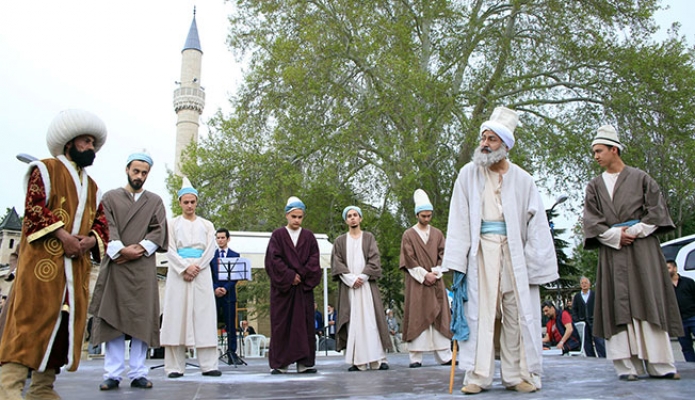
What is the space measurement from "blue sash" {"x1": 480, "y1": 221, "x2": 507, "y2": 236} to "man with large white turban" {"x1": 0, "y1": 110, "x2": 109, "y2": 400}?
2.67 metres

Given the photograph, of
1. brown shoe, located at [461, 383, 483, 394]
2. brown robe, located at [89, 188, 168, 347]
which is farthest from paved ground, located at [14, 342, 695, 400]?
brown robe, located at [89, 188, 168, 347]

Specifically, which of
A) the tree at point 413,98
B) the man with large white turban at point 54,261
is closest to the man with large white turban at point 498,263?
the man with large white turban at point 54,261

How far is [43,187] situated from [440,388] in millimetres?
3009

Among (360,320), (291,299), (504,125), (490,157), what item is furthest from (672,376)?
(291,299)

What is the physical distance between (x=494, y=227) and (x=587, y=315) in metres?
6.07

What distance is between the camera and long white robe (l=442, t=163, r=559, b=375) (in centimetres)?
398

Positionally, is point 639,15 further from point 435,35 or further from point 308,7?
point 308,7

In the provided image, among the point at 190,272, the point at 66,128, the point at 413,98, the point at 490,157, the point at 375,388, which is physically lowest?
the point at 375,388

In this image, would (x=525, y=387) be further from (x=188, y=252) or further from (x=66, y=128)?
(x=188, y=252)

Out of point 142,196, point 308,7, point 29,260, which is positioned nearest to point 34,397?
point 29,260

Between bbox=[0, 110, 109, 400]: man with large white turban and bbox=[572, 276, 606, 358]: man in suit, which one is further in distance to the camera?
bbox=[572, 276, 606, 358]: man in suit

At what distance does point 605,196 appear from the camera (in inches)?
196

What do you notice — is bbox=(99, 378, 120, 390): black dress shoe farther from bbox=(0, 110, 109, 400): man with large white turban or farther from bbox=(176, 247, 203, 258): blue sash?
bbox=(176, 247, 203, 258): blue sash

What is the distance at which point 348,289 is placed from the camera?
290 inches
